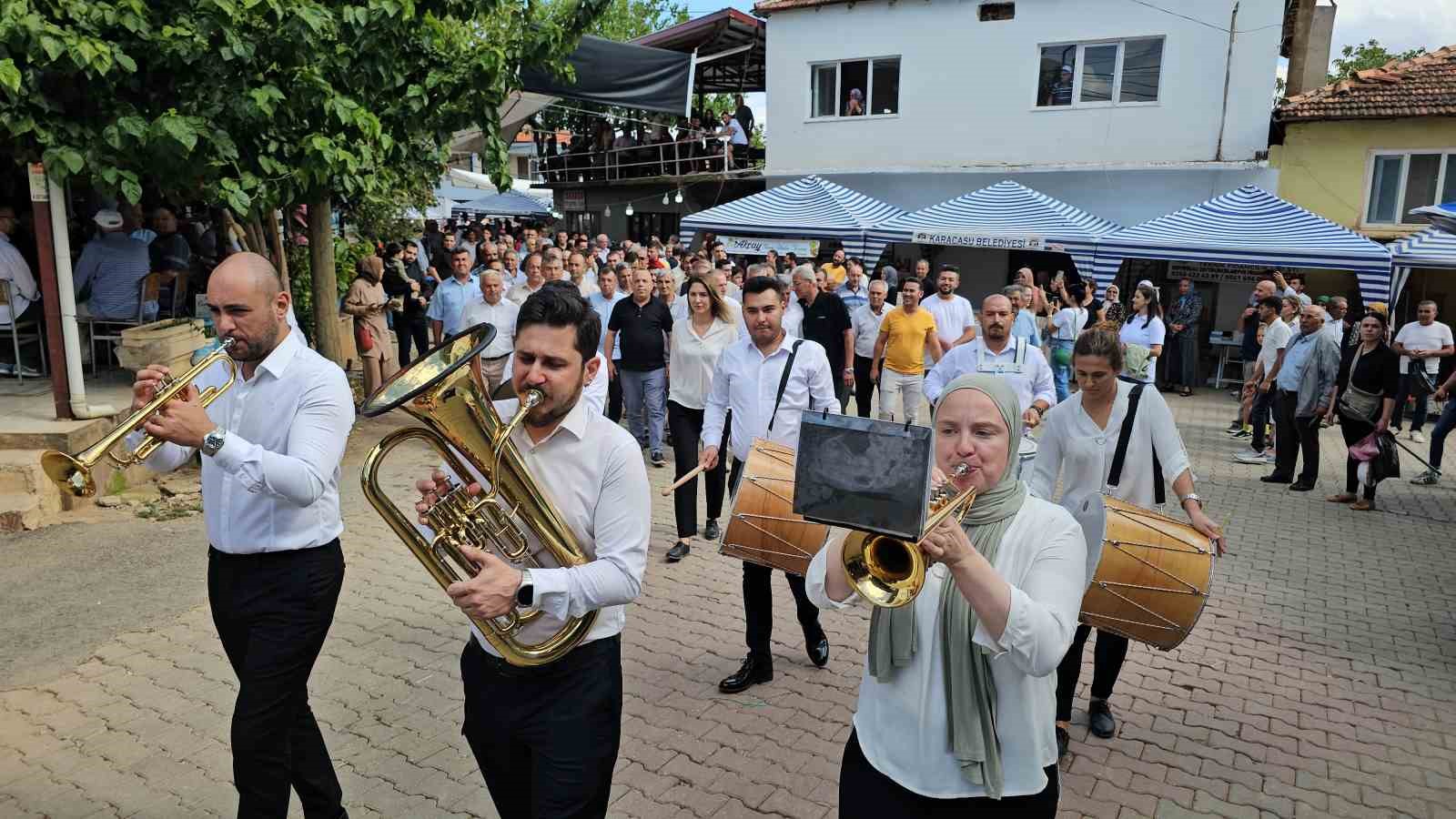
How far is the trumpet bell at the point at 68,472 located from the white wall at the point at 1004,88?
1912cm

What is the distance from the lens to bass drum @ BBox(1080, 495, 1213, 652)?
3.75m

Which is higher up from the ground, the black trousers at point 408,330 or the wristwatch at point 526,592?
the wristwatch at point 526,592

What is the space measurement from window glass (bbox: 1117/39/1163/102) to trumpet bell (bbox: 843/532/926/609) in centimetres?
1909

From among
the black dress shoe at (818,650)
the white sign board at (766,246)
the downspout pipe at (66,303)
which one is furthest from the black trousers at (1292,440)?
the downspout pipe at (66,303)

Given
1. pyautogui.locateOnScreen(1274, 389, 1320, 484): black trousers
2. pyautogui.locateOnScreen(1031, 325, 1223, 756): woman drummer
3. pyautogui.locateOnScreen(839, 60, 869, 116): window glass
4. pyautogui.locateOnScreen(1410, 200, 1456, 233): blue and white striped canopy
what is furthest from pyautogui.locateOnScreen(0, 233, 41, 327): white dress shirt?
pyautogui.locateOnScreen(839, 60, 869, 116): window glass

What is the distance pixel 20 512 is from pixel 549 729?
617cm

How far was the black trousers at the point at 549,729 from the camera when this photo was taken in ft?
→ 8.57

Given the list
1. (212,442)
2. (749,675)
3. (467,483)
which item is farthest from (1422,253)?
(212,442)

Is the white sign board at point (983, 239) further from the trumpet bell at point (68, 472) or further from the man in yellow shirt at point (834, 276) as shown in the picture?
the trumpet bell at point (68, 472)

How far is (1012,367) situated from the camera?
21.4ft

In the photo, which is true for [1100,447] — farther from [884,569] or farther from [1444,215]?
[1444,215]

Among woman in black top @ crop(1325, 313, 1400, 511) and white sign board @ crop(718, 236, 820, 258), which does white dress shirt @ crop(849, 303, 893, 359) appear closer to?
woman in black top @ crop(1325, 313, 1400, 511)

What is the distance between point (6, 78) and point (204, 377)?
4.16m

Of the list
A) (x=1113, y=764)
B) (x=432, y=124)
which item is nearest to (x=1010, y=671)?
(x=1113, y=764)
